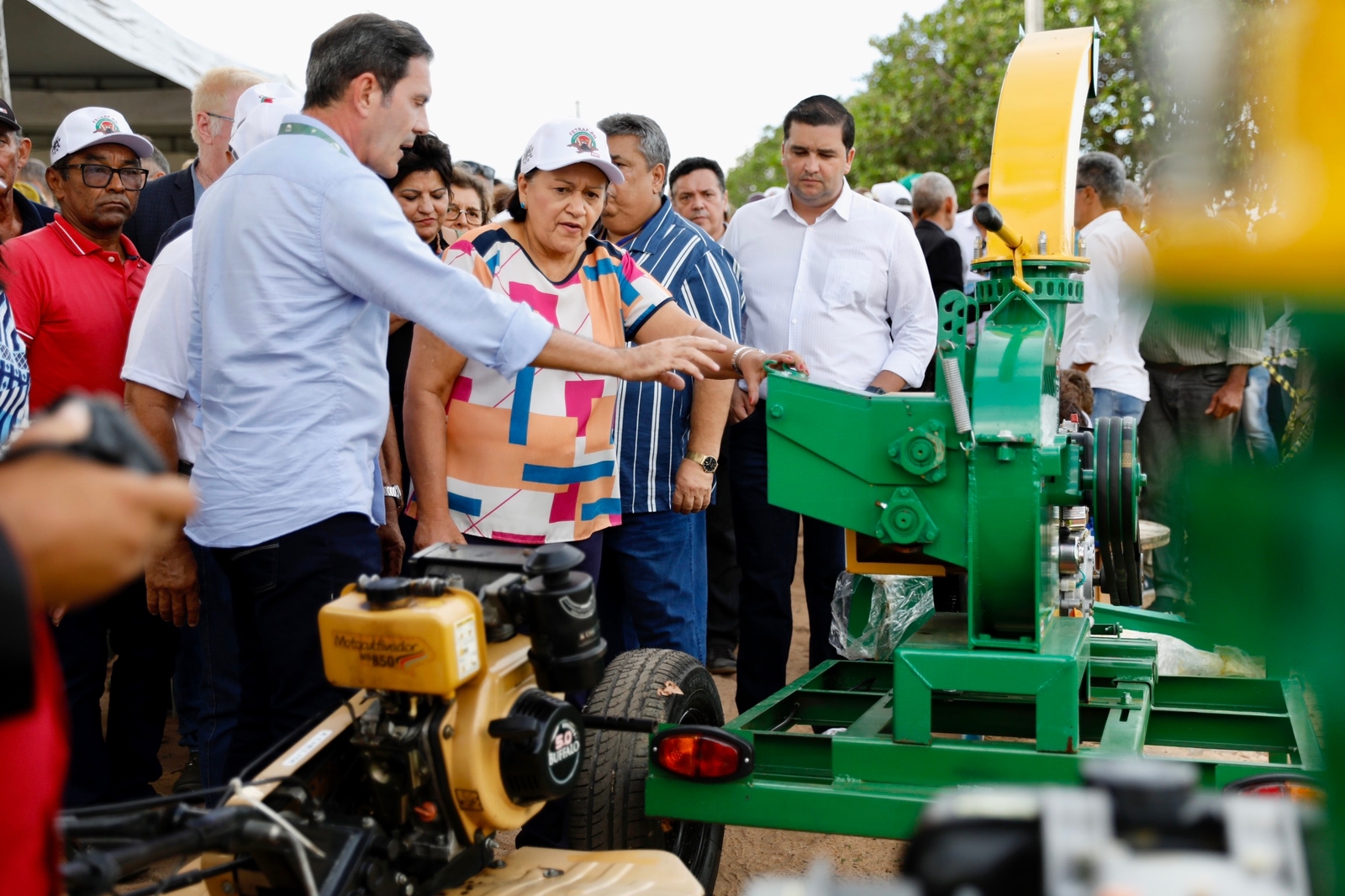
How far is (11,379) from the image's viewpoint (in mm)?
3008

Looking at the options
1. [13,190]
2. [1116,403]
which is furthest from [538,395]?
[1116,403]

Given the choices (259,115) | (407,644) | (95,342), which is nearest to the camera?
(407,644)

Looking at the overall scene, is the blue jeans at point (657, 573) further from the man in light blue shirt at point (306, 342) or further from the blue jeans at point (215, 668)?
the man in light blue shirt at point (306, 342)

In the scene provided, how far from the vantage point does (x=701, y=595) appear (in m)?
4.34

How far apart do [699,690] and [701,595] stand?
3.44 feet

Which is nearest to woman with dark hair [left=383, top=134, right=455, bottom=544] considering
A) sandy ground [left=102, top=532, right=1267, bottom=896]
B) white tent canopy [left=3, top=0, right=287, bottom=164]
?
sandy ground [left=102, top=532, right=1267, bottom=896]

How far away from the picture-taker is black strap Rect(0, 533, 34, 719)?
38.2 inches

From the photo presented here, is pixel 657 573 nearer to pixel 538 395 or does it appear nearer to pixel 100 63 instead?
pixel 538 395

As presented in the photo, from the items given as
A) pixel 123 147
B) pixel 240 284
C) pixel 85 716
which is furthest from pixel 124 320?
pixel 240 284

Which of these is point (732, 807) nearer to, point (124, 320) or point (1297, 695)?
point (1297, 695)

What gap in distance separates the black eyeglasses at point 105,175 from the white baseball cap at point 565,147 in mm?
1395

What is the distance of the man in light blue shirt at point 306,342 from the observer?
8.23ft

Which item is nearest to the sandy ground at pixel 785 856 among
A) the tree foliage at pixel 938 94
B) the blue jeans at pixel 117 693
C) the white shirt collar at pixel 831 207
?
the blue jeans at pixel 117 693

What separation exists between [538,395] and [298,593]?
102 cm
